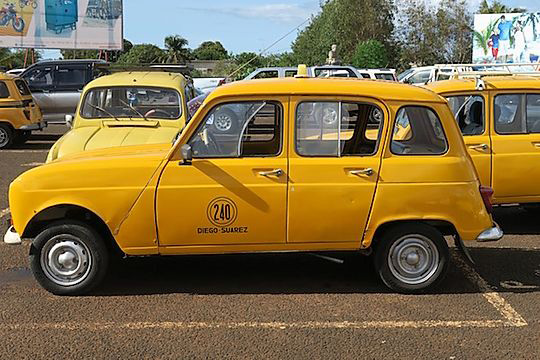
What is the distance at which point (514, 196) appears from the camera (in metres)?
7.43

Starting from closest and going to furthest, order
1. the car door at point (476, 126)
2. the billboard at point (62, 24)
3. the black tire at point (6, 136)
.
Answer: the car door at point (476, 126) < the black tire at point (6, 136) < the billboard at point (62, 24)

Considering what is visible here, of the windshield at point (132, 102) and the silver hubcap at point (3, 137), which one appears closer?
the windshield at point (132, 102)

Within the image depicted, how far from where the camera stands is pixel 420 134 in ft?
18.3

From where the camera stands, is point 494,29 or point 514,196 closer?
point 514,196

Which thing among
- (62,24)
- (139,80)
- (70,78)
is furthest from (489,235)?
(62,24)

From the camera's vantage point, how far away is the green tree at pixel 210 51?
87750 mm

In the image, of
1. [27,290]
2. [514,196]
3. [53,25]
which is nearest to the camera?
[27,290]

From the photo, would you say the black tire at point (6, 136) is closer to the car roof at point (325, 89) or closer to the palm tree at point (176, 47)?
the car roof at point (325, 89)

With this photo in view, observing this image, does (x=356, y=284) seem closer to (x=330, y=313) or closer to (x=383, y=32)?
(x=330, y=313)

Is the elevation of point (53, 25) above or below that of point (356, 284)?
above

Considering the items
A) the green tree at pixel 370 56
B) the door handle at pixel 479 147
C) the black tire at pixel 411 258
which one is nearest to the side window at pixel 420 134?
the black tire at pixel 411 258

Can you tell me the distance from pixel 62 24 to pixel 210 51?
60.2m

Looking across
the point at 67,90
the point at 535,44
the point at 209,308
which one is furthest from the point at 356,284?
the point at 535,44

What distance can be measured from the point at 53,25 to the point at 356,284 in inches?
1144
